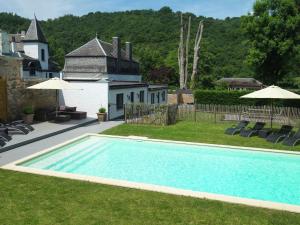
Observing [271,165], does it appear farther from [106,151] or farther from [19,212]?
[19,212]

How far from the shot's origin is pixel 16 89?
18.5 metres

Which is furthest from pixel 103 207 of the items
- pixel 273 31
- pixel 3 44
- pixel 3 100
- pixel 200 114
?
pixel 273 31

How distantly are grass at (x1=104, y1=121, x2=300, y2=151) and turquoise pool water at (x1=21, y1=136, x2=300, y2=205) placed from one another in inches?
50.7

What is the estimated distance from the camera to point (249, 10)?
2953cm

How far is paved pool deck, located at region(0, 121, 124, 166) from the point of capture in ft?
38.8

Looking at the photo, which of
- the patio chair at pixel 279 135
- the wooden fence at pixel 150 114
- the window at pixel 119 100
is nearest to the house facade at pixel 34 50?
the window at pixel 119 100

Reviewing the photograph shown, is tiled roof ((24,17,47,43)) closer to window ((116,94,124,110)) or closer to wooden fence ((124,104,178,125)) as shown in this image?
window ((116,94,124,110))

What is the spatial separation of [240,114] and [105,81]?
10.1 metres

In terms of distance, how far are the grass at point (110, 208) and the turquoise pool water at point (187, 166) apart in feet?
5.99

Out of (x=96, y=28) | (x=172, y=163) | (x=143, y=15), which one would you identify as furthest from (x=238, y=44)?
(x=172, y=163)

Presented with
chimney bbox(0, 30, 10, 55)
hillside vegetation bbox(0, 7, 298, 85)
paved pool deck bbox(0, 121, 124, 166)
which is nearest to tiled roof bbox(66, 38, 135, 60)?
paved pool deck bbox(0, 121, 124, 166)

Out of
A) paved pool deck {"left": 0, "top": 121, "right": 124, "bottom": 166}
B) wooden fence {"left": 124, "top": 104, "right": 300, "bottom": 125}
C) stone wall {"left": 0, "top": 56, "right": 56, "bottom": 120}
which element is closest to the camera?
paved pool deck {"left": 0, "top": 121, "right": 124, "bottom": 166}

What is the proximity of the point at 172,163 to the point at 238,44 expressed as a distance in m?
52.4

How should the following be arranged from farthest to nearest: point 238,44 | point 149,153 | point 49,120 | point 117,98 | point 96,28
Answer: point 96,28
point 238,44
point 117,98
point 49,120
point 149,153
